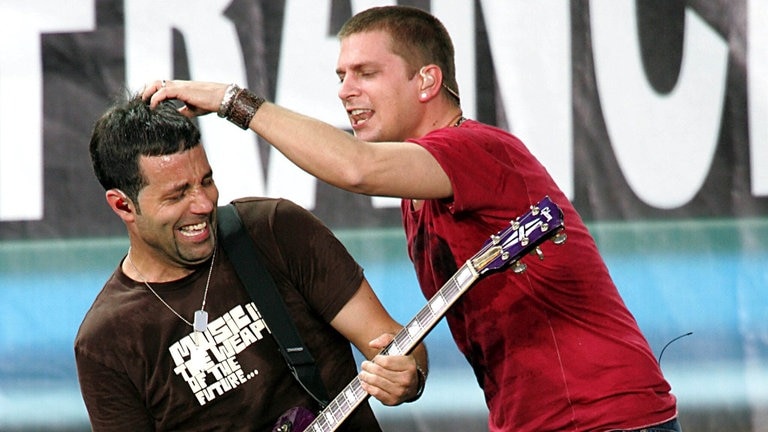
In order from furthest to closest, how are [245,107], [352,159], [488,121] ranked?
1. [488,121]
2. [245,107]
3. [352,159]

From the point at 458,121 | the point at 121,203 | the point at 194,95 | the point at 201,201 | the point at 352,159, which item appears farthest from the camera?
the point at 121,203

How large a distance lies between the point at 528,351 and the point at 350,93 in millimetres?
837

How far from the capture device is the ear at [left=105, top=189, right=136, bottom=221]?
3195 mm

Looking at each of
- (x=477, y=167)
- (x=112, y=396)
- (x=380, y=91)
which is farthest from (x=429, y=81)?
(x=112, y=396)

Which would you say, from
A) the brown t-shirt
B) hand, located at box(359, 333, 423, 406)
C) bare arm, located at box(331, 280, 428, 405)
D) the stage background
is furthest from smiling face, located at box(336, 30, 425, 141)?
the stage background

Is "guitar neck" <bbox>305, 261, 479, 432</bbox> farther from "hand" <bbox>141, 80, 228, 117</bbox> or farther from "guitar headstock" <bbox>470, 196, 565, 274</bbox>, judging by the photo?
"hand" <bbox>141, 80, 228, 117</bbox>

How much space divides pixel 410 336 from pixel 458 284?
0.73ft

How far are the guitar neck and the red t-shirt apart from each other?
0.11 m

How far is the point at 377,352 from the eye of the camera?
301 cm

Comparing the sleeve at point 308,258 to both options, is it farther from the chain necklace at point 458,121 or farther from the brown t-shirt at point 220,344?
the chain necklace at point 458,121

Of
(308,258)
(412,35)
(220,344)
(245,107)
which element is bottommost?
(220,344)

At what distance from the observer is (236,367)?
313 centimetres

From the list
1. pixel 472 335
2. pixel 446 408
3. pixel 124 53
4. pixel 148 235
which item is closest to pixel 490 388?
pixel 472 335

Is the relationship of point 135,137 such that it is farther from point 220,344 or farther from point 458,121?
point 458,121
